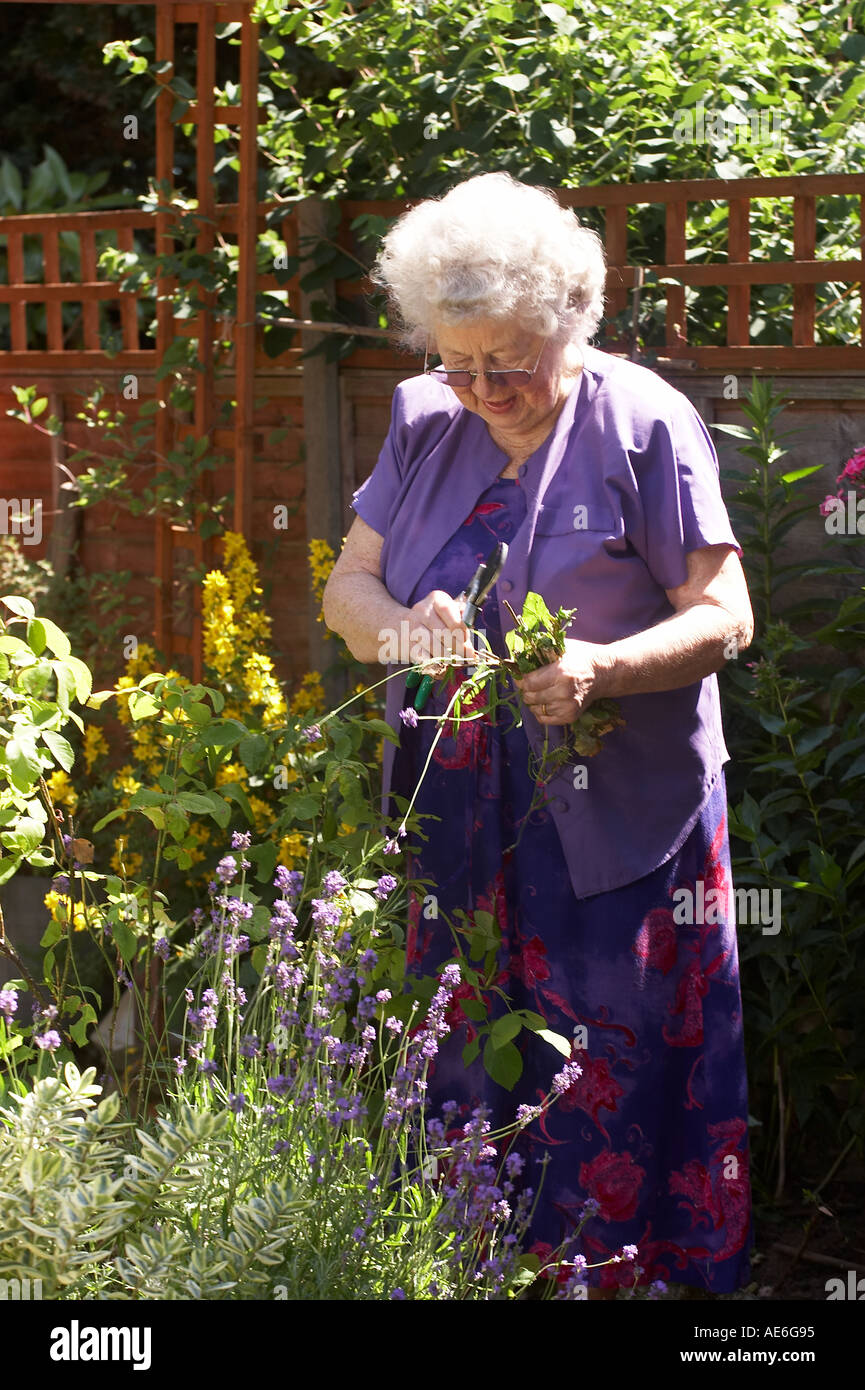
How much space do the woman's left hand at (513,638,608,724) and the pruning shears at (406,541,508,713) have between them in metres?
0.17

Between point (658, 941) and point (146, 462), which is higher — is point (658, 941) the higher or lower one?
the lower one

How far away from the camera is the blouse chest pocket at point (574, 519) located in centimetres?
208

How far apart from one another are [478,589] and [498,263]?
456mm

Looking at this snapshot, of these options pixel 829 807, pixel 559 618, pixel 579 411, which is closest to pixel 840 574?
pixel 829 807

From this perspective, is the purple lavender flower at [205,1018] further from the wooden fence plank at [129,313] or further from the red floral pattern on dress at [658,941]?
the wooden fence plank at [129,313]

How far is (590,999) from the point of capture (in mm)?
2201

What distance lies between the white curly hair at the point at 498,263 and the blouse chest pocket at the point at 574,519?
0.25m

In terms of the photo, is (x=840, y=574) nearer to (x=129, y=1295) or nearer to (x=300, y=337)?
(x=300, y=337)

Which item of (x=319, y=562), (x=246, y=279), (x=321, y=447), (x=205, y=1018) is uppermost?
(x=246, y=279)

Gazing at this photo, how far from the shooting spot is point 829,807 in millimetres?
2939

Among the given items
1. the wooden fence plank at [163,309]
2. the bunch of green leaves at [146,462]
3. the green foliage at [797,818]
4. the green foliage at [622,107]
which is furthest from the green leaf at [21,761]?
the wooden fence plank at [163,309]

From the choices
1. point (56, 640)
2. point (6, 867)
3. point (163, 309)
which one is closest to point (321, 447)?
point (163, 309)

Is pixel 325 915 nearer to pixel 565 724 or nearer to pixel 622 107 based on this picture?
pixel 565 724
